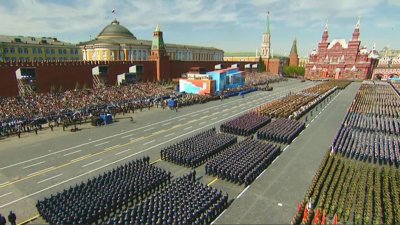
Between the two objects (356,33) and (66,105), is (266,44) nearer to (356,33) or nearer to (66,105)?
(356,33)

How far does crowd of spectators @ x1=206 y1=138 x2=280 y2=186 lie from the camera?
16828 millimetres

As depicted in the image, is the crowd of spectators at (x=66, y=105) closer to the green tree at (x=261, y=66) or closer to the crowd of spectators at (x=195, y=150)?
the crowd of spectators at (x=195, y=150)

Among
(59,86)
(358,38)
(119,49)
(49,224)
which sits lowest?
(49,224)

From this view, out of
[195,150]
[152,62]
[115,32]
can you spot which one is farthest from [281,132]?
[115,32]

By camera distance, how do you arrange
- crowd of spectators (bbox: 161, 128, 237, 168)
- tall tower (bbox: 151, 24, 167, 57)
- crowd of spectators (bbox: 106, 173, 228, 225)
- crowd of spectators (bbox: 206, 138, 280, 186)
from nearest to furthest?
crowd of spectators (bbox: 106, 173, 228, 225)
crowd of spectators (bbox: 206, 138, 280, 186)
crowd of spectators (bbox: 161, 128, 237, 168)
tall tower (bbox: 151, 24, 167, 57)

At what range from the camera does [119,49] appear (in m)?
75.9

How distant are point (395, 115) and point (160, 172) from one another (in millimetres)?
36599

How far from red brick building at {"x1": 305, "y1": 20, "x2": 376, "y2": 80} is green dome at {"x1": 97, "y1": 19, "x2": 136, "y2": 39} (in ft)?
253

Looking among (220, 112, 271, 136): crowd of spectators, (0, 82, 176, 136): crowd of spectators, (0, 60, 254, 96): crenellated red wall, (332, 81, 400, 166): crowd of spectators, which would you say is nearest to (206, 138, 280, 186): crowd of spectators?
(220, 112, 271, 136): crowd of spectators

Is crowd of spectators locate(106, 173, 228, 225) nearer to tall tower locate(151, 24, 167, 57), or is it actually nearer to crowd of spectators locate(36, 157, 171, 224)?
crowd of spectators locate(36, 157, 171, 224)

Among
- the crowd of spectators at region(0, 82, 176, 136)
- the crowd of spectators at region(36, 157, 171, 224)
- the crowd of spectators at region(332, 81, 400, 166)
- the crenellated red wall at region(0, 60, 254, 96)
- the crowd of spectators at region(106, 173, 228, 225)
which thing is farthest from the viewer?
the crenellated red wall at region(0, 60, 254, 96)

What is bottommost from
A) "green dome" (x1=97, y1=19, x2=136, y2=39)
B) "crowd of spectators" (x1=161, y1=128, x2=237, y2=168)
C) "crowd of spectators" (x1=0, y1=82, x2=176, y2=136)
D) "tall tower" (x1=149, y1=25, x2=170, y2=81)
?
"crowd of spectators" (x1=161, y1=128, x2=237, y2=168)

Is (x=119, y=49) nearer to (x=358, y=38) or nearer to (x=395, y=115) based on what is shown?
(x=395, y=115)

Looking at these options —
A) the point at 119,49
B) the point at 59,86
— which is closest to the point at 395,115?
the point at 59,86
